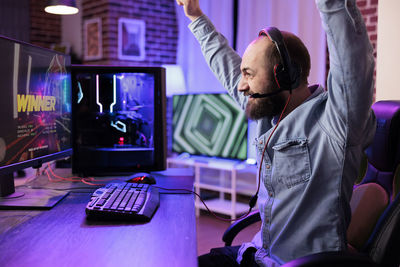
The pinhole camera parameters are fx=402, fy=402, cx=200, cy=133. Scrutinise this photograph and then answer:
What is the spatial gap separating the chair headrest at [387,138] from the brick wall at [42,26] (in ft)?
20.3

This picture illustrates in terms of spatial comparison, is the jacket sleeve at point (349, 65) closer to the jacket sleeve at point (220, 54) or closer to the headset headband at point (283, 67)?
the headset headband at point (283, 67)

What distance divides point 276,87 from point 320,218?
410 millimetres

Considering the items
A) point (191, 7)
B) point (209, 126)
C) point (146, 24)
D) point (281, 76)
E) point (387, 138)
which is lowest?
point (209, 126)

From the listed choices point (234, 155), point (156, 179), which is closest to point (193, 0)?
point (156, 179)

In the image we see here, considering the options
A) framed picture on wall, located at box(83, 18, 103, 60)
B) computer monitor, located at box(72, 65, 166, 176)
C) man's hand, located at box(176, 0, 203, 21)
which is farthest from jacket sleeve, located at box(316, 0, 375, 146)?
framed picture on wall, located at box(83, 18, 103, 60)

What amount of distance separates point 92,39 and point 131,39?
68 cm

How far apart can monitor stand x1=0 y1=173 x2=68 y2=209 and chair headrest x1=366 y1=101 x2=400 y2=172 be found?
41.8 inches

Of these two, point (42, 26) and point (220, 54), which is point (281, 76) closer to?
point (220, 54)

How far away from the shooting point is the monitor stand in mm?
1293

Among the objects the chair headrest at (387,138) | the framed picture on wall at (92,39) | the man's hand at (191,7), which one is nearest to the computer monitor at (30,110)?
the man's hand at (191,7)

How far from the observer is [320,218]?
3.77 feet

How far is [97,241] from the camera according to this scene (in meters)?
0.99

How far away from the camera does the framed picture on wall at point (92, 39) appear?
528 centimetres

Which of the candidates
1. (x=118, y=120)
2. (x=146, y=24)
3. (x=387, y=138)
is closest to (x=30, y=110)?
(x=118, y=120)
